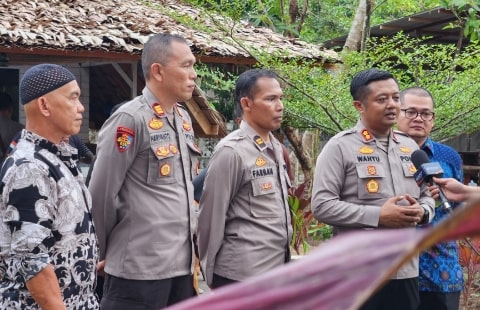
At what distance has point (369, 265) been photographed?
13.8 inches

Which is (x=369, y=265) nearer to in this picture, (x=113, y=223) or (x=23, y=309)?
(x=23, y=309)

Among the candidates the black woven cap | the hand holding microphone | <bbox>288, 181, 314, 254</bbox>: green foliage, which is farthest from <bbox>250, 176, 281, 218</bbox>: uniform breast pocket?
<bbox>288, 181, 314, 254</bbox>: green foliage

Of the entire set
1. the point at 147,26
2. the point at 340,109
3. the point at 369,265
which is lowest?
the point at 340,109

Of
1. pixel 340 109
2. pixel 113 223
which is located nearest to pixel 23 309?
pixel 113 223

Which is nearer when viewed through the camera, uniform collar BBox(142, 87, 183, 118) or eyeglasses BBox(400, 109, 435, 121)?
uniform collar BBox(142, 87, 183, 118)

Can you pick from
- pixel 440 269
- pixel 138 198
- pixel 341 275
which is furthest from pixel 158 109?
pixel 341 275

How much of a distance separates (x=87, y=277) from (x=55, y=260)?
0.17m

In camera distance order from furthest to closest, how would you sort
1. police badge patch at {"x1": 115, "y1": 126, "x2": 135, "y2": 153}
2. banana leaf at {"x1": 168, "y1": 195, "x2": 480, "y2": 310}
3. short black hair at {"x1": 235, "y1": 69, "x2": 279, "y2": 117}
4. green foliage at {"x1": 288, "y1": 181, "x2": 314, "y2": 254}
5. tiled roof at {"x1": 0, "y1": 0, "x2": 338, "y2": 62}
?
1. tiled roof at {"x1": 0, "y1": 0, "x2": 338, "y2": 62}
2. green foliage at {"x1": 288, "y1": 181, "x2": 314, "y2": 254}
3. short black hair at {"x1": 235, "y1": 69, "x2": 279, "y2": 117}
4. police badge patch at {"x1": 115, "y1": 126, "x2": 135, "y2": 153}
5. banana leaf at {"x1": 168, "y1": 195, "x2": 480, "y2": 310}

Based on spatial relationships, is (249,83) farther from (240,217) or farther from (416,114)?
(416,114)

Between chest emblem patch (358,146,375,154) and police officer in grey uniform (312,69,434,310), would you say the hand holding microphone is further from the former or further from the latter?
chest emblem patch (358,146,375,154)

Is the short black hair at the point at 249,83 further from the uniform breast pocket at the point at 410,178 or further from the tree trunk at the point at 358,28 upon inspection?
the tree trunk at the point at 358,28

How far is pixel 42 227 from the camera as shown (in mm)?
2701

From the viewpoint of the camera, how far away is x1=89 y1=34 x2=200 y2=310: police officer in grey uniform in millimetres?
3510

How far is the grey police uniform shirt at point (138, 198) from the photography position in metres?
3.51
